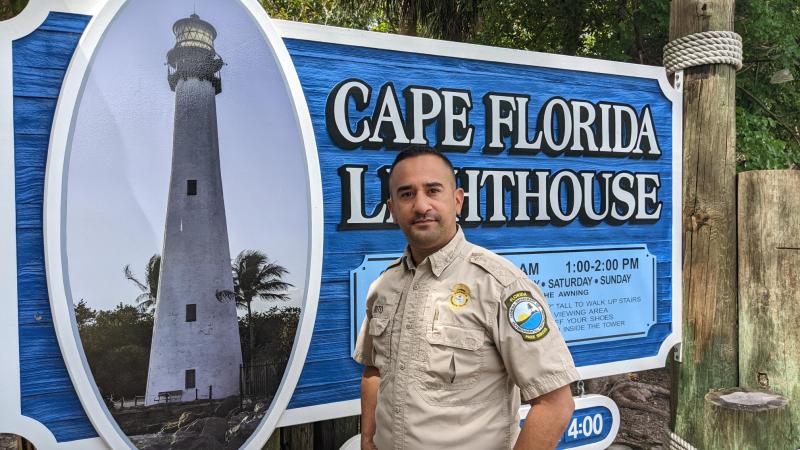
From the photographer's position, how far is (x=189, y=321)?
87.4 inches

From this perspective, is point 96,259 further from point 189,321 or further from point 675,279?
point 675,279

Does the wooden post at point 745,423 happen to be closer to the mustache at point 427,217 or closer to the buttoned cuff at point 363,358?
the buttoned cuff at point 363,358

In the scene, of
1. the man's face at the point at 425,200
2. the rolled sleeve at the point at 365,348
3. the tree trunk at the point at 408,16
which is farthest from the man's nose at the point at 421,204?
the tree trunk at the point at 408,16

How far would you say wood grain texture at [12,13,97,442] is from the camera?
1989mm

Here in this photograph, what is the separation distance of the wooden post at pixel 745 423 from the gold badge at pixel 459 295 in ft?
5.48

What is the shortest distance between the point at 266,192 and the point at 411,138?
2.20 ft

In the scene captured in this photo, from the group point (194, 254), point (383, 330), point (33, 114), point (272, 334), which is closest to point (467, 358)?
point (383, 330)

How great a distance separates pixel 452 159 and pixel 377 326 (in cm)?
123

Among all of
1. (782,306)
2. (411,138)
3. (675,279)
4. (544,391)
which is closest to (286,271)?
(411,138)

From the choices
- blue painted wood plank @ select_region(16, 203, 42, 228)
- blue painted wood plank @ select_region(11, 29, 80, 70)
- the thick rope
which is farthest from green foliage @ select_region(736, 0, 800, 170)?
blue painted wood plank @ select_region(16, 203, 42, 228)

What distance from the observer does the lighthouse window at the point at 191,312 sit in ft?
7.27

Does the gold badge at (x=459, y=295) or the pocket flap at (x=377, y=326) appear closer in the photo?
the gold badge at (x=459, y=295)

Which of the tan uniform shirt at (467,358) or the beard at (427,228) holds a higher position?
the beard at (427,228)

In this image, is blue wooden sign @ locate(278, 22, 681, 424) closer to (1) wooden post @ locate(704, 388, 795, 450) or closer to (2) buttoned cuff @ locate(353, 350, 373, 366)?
(1) wooden post @ locate(704, 388, 795, 450)
